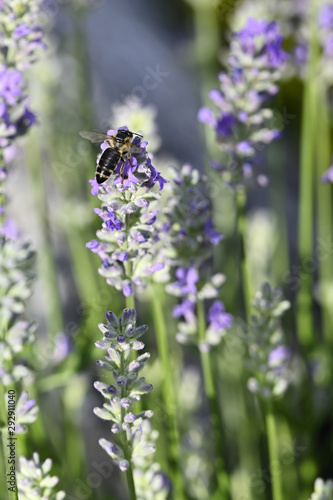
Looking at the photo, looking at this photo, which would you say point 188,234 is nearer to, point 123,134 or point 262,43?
point 123,134

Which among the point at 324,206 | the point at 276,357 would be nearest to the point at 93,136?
the point at 276,357

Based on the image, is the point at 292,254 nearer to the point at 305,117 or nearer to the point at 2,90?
the point at 305,117

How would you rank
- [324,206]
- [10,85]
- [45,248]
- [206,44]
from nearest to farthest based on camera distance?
[10,85], [45,248], [324,206], [206,44]

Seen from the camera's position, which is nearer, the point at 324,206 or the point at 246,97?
the point at 246,97

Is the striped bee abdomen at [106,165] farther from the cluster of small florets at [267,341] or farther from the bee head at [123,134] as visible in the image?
the cluster of small florets at [267,341]

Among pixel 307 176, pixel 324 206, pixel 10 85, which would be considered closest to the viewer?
pixel 10 85
